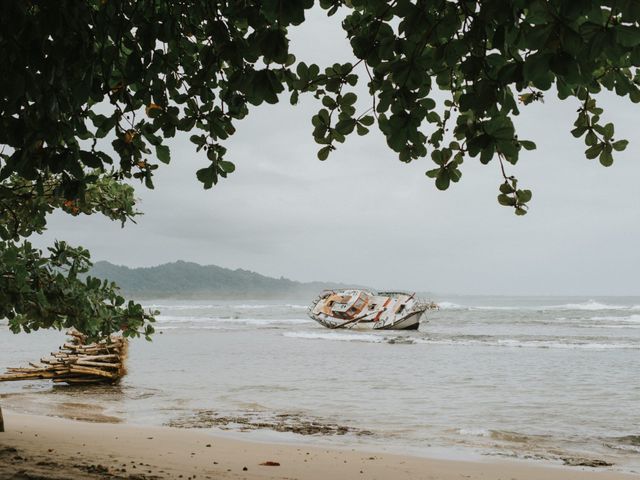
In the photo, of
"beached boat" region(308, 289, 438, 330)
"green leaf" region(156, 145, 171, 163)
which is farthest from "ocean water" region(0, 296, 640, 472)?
"beached boat" region(308, 289, 438, 330)

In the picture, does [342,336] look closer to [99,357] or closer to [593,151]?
[99,357]

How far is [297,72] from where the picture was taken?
3557mm

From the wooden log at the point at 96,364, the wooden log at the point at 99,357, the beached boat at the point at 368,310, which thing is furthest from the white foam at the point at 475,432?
the beached boat at the point at 368,310

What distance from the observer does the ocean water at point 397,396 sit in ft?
34.1

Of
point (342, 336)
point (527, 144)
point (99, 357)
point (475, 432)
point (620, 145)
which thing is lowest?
point (342, 336)

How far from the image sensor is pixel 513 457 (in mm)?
9000

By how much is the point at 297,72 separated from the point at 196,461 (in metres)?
5.49

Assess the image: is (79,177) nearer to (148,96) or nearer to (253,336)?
(148,96)

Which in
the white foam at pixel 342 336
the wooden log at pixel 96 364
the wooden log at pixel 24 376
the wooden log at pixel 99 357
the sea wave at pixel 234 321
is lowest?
the sea wave at pixel 234 321

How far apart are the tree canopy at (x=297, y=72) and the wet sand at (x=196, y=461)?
331cm

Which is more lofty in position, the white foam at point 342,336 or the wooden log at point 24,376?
the wooden log at point 24,376

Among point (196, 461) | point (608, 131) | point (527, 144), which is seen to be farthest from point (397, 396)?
point (527, 144)

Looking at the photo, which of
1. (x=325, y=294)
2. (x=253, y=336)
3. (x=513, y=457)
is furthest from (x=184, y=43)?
(x=325, y=294)

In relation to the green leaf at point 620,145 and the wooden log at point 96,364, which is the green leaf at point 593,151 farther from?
the wooden log at point 96,364
